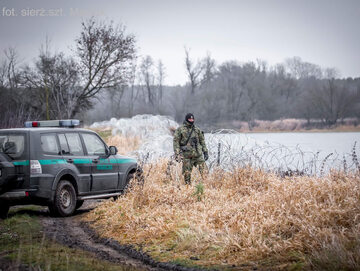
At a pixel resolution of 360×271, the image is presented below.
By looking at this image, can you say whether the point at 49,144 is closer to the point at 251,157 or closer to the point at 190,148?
the point at 190,148

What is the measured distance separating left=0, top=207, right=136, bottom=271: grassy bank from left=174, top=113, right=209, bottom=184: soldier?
4669 millimetres

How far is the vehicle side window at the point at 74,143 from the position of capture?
1017 cm

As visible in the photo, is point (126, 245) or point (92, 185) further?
point (92, 185)

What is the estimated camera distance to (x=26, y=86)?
28141mm

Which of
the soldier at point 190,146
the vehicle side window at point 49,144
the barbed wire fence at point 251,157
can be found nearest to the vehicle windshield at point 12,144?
the vehicle side window at point 49,144

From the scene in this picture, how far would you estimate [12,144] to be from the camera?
9039 millimetres

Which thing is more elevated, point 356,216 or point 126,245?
point 356,216

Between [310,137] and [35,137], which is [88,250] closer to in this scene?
[35,137]

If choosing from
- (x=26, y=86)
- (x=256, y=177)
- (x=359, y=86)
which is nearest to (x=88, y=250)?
(x=256, y=177)

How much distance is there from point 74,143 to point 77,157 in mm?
330

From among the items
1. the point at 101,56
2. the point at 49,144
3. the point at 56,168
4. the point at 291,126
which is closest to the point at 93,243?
the point at 56,168

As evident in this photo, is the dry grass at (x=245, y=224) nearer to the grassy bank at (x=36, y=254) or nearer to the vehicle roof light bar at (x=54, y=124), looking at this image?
the grassy bank at (x=36, y=254)

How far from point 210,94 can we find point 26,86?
29003 millimetres

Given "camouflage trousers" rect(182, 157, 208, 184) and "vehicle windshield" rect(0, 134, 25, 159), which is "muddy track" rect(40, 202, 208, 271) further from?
"camouflage trousers" rect(182, 157, 208, 184)
